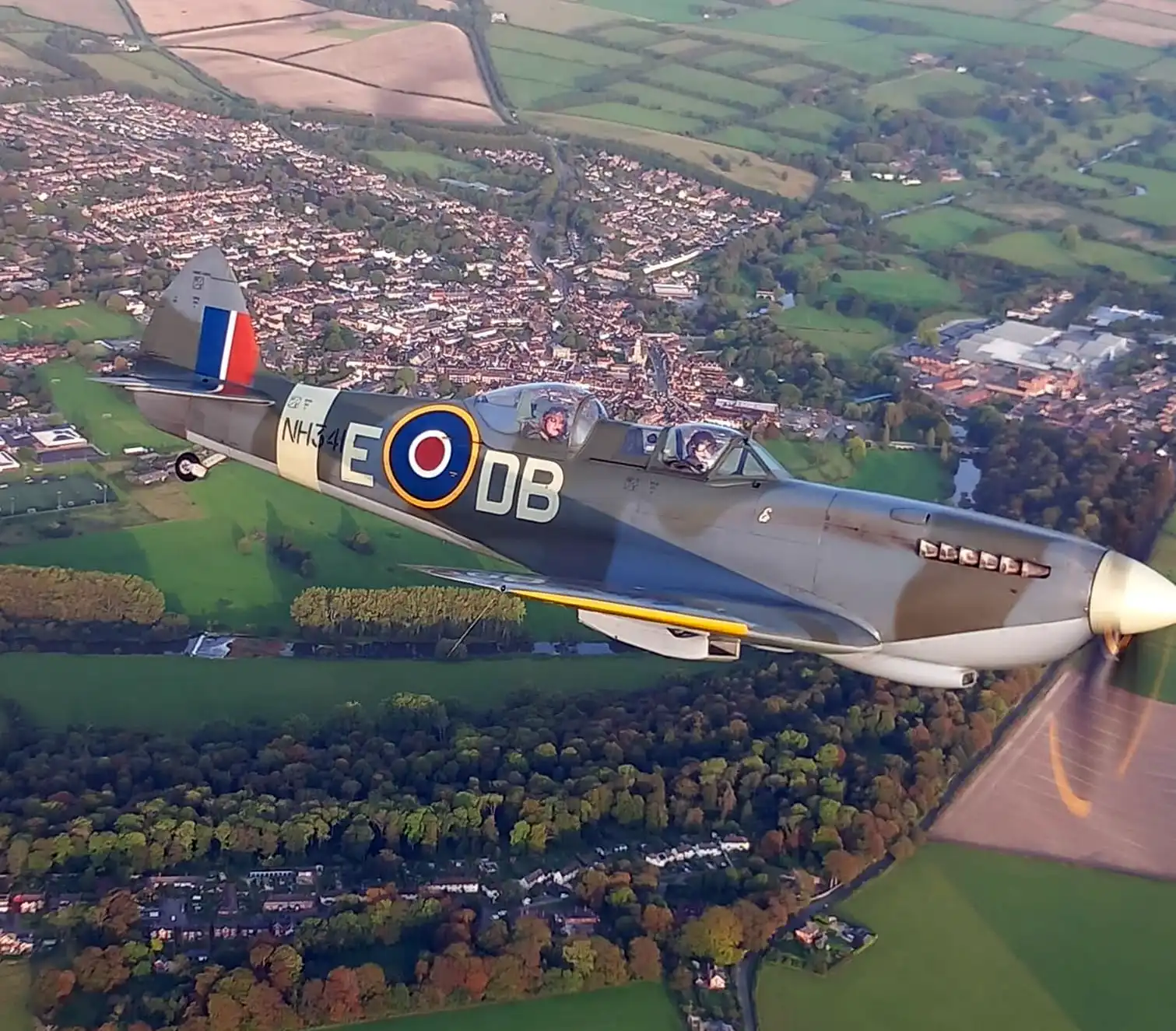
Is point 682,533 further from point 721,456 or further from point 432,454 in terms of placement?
point 432,454

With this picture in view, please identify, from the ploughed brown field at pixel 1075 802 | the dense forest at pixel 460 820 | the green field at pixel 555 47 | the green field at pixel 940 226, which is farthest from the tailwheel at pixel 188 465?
the green field at pixel 555 47

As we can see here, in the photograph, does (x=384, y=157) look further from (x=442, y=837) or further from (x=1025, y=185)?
(x=442, y=837)

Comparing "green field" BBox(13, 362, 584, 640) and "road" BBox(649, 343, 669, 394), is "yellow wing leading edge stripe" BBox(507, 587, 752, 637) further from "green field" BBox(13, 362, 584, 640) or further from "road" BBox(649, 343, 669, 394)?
"road" BBox(649, 343, 669, 394)

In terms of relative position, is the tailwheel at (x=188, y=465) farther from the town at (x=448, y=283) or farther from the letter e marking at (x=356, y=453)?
the town at (x=448, y=283)

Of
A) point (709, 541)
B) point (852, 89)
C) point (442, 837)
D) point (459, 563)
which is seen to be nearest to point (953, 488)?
point (459, 563)

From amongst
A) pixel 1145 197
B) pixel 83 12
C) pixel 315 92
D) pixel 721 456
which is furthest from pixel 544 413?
pixel 83 12

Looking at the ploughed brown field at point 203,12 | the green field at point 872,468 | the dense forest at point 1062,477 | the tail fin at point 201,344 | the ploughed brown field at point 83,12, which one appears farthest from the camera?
the ploughed brown field at point 203,12
